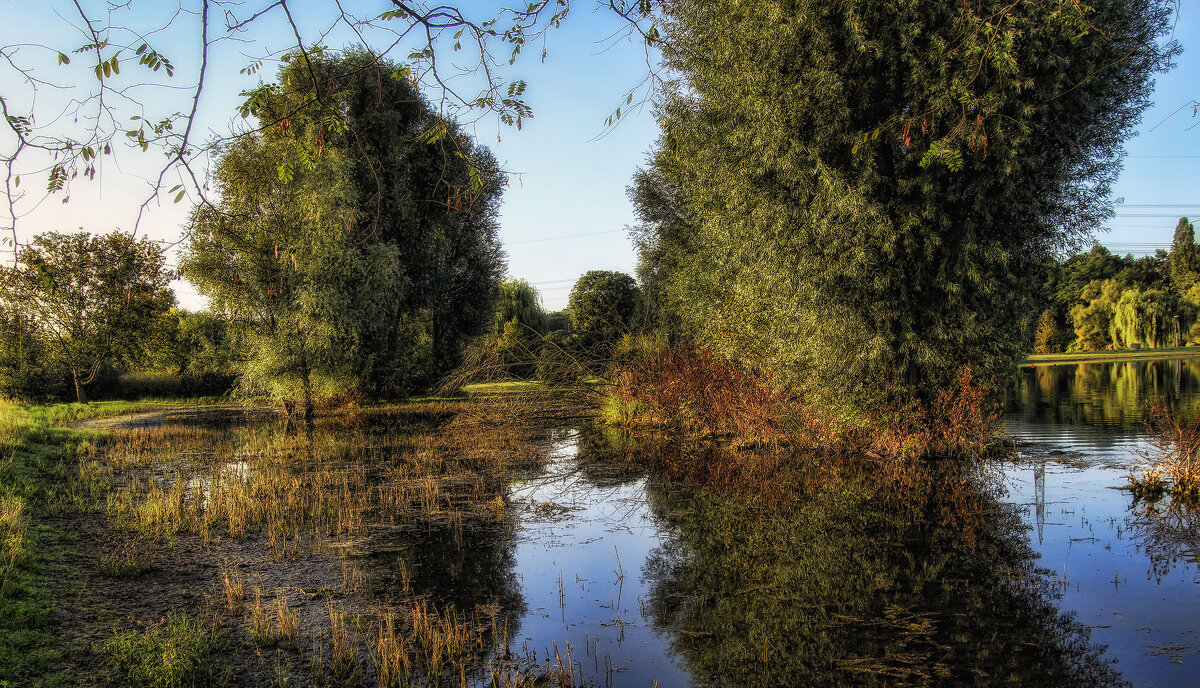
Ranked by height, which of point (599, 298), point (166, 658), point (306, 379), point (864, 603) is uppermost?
point (599, 298)

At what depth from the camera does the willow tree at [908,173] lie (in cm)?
1343

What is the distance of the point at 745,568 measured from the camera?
27.0 ft

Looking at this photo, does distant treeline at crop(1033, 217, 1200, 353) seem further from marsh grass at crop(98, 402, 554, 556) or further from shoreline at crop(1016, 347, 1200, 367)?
marsh grass at crop(98, 402, 554, 556)

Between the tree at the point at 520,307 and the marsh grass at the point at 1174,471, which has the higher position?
the tree at the point at 520,307

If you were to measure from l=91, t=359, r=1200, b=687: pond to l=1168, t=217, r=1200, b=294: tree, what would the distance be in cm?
7089

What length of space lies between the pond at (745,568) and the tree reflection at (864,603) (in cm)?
3

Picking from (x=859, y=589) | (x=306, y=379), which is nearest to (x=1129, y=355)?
(x=306, y=379)

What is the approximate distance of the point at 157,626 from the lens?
6.29m

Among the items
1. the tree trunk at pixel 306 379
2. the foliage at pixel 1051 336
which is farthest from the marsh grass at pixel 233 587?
the foliage at pixel 1051 336

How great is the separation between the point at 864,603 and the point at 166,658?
642 centimetres

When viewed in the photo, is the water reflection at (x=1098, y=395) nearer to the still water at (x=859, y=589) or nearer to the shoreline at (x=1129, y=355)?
the still water at (x=859, y=589)

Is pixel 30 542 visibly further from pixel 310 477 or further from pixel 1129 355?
pixel 1129 355

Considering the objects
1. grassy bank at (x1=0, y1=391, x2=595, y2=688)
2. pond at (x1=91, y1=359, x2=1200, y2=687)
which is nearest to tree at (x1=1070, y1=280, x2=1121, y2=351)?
pond at (x1=91, y1=359, x2=1200, y2=687)

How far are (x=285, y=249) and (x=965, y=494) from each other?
11537mm
